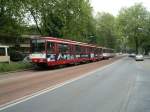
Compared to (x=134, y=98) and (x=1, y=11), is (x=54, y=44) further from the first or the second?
(x=134, y=98)

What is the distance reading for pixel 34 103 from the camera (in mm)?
12102

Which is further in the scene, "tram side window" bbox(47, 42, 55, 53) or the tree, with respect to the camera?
the tree

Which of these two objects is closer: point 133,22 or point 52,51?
point 52,51

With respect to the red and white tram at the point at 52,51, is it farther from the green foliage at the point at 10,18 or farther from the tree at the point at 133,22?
the tree at the point at 133,22

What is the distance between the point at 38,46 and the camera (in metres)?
35.2

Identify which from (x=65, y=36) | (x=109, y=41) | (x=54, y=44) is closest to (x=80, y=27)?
(x=65, y=36)

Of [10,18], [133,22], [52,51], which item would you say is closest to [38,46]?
[52,51]

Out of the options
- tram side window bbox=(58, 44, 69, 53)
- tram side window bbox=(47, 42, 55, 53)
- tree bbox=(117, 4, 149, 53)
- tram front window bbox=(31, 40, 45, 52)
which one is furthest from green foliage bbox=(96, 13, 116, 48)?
tram front window bbox=(31, 40, 45, 52)

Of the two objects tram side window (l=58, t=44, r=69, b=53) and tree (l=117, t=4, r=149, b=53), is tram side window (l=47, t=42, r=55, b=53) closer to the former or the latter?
tram side window (l=58, t=44, r=69, b=53)

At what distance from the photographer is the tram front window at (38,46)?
3503cm

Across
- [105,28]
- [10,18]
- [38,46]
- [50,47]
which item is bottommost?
[50,47]

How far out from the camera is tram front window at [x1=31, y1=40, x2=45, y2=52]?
35.0 meters

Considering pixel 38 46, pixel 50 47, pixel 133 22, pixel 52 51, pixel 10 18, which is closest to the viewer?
pixel 38 46

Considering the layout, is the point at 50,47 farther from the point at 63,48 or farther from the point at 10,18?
the point at 10,18
